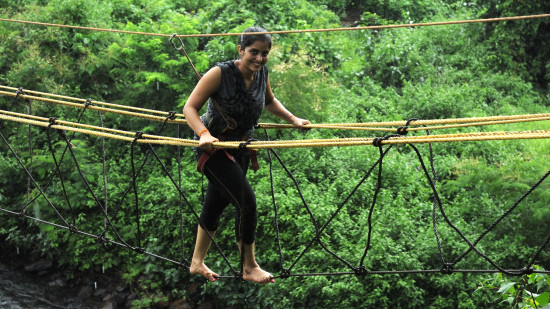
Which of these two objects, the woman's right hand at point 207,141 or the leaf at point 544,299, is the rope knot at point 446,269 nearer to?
the leaf at point 544,299

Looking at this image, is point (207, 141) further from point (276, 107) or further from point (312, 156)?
point (312, 156)

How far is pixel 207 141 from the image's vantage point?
2.87 m

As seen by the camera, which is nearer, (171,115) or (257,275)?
(257,275)

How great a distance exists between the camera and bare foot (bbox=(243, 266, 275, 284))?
3303mm

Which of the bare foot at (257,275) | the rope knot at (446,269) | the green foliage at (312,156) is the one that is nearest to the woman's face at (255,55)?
the bare foot at (257,275)

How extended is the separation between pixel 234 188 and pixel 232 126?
0.30m

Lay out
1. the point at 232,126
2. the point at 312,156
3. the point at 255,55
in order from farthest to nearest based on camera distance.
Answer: the point at 312,156
the point at 232,126
the point at 255,55

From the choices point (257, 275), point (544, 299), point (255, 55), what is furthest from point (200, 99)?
point (544, 299)

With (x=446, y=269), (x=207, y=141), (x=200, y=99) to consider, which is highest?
(x=200, y=99)

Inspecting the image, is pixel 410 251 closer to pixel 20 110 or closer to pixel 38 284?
pixel 38 284

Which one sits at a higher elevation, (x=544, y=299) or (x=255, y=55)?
(x=255, y=55)

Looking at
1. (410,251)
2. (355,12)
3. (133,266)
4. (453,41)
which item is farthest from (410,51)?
(133,266)

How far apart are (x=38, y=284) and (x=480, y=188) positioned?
423cm

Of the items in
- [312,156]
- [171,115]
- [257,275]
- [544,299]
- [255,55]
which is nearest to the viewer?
[544,299]
